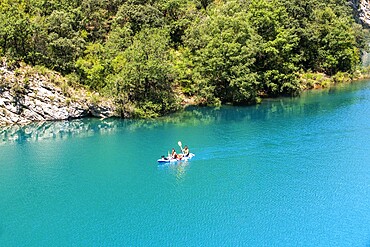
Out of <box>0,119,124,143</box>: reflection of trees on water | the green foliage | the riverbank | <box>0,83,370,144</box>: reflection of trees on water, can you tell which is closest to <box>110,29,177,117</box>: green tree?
the green foliage

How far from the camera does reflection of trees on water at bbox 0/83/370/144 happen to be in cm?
4975

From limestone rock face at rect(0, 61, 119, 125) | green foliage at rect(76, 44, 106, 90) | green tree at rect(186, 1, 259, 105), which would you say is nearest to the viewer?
limestone rock face at rect(0, 61, 119, 125)

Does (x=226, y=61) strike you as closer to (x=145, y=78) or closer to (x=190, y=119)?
(x=190, y=119)

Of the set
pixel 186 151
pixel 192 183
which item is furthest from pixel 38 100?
pixel 192 183

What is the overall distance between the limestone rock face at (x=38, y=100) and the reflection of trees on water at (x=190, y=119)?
1233mm

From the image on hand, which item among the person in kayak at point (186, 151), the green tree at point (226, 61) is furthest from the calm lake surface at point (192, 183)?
the green tree at point (226, 61)

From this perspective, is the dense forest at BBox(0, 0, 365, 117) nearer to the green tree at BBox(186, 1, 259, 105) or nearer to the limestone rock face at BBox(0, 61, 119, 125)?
the green tree at BBox(186, 1, 259, 105)

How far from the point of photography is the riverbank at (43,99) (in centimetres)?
5297

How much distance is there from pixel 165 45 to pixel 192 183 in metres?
30.1

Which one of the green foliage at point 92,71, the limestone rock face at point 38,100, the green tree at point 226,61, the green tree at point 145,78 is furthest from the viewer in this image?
the green tree at point 226,61

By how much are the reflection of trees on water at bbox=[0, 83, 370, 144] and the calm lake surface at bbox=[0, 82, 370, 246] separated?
10.1 inches

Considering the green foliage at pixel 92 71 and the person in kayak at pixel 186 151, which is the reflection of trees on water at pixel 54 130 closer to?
the green foliage at pixel 92 71

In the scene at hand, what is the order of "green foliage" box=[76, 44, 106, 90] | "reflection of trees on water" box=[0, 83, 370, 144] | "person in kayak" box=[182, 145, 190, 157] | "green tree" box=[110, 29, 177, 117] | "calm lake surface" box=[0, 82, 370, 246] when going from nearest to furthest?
"calm lake surface" box=[0, 82, 370, 246]
"person in kayak" box=[182, 145, 190, 157]
"reflection of trees on water" box=[0, 83, 370, 144]
"green tree" box=[110, 29, 177, 117]
"green foliage" box=[76, 44, 106, 90]

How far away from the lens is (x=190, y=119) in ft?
178
